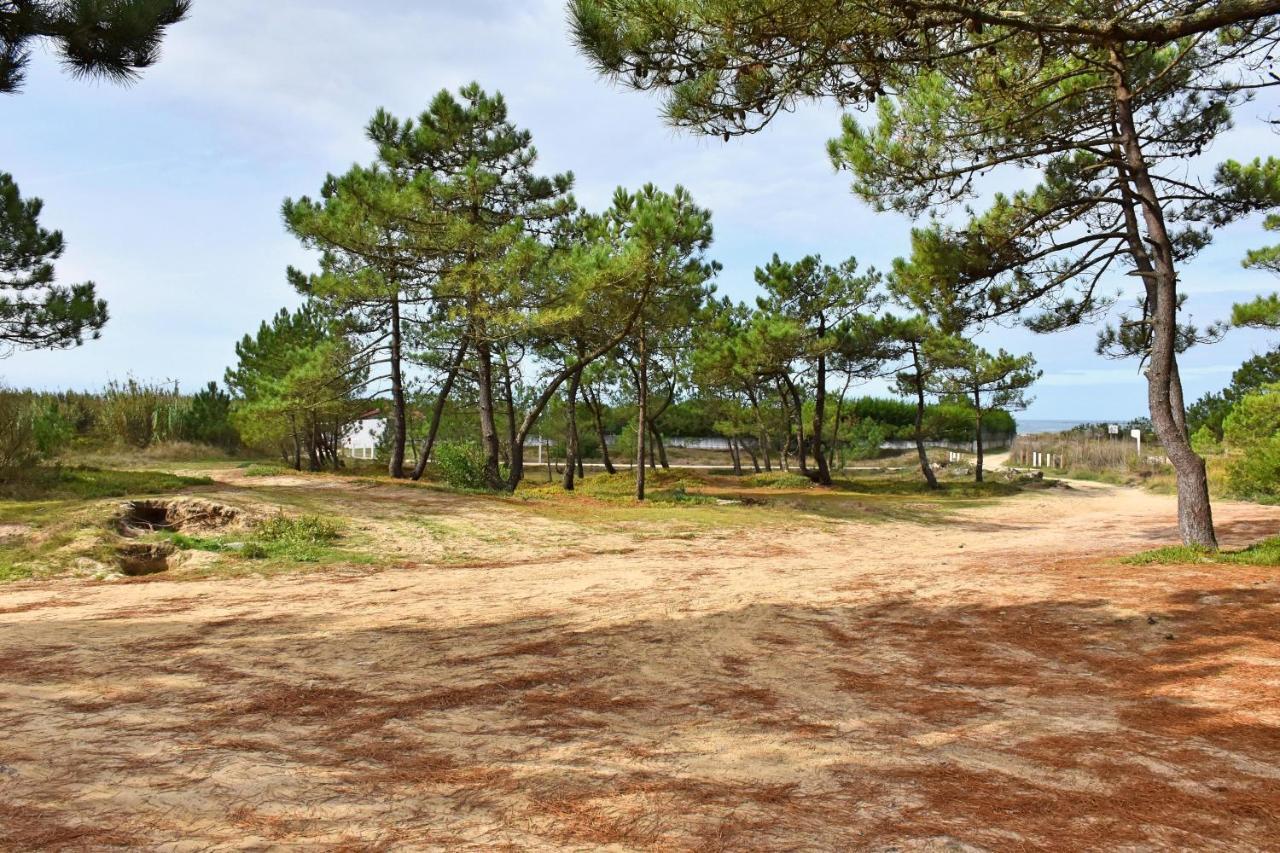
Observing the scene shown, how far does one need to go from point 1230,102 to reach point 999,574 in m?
7.17

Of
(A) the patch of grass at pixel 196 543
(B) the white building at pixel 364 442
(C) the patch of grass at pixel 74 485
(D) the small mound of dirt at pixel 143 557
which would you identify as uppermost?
(B) the white building at pixel 364 442

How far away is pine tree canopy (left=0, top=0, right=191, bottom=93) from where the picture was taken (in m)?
7.64

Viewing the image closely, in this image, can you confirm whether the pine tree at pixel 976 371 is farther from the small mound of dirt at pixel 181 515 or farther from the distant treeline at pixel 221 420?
the small mound of dirt at pixel 181 515

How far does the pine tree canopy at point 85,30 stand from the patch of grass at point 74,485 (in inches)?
275

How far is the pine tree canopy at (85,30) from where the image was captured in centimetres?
764

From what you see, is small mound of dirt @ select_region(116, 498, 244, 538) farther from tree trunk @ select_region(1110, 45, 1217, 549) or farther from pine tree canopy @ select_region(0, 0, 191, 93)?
tree trunk @ select_region(1110, 45, 1217, 549)

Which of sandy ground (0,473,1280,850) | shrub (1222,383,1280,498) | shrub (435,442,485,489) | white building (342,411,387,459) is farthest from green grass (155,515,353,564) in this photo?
white building (342,411,387,459)

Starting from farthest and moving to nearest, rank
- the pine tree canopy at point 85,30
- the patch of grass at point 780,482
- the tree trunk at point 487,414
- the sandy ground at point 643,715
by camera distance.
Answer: the patch of grass at point 780,482 → the tree trunk at point 487,414 → the pine tree canopy at point 85,30 → the sandy ground at point 643,715

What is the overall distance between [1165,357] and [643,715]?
28.3 ft

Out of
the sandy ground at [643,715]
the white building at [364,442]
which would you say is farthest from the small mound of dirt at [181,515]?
the white building at [364,442]

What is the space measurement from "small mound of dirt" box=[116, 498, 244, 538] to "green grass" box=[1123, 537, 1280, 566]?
11321 mm

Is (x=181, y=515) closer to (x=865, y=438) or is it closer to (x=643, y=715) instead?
(x=643, y=715)

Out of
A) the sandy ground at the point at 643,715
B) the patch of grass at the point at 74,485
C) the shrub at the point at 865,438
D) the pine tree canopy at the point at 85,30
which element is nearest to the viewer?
the sandy ground at the point at 643,715

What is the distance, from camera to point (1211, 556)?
856cm
